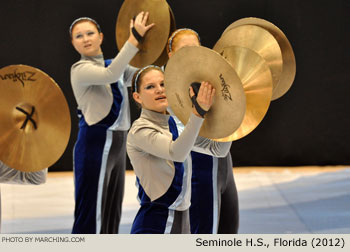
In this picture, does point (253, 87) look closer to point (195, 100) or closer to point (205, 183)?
point (195, 100)

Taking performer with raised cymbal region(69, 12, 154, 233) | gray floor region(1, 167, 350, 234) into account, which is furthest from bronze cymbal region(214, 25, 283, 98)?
gray floor region(1, 167, 350, 234)

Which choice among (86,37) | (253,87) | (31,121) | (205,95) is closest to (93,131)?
(86,37)

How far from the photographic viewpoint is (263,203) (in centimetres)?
628

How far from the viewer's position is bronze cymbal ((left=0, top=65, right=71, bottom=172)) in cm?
408

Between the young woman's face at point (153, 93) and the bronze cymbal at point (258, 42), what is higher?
the bronze cymbal at point (258, 42)

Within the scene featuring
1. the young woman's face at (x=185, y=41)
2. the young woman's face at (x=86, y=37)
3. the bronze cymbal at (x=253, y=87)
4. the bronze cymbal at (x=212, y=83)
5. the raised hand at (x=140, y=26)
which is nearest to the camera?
the bronze cymbal at (x=212, y=83)

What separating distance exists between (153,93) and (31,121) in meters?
0.69

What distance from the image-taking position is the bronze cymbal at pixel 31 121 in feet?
13.4

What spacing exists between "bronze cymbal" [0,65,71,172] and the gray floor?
1.54 metres

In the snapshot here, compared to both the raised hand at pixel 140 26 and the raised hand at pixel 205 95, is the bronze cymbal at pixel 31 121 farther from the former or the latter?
the raised hand at pixel 205 95

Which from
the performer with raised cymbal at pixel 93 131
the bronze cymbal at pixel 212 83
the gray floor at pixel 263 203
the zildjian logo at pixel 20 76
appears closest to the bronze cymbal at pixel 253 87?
the bronze cymbal at pixel 212 83

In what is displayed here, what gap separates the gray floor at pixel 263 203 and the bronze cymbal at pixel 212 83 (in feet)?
6.68

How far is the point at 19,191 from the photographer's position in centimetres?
682

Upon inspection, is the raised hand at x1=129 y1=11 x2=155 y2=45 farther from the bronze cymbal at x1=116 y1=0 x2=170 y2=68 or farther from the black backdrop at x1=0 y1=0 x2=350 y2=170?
the black backdrop at x1=0 y1=0 x2=350 y2=170
